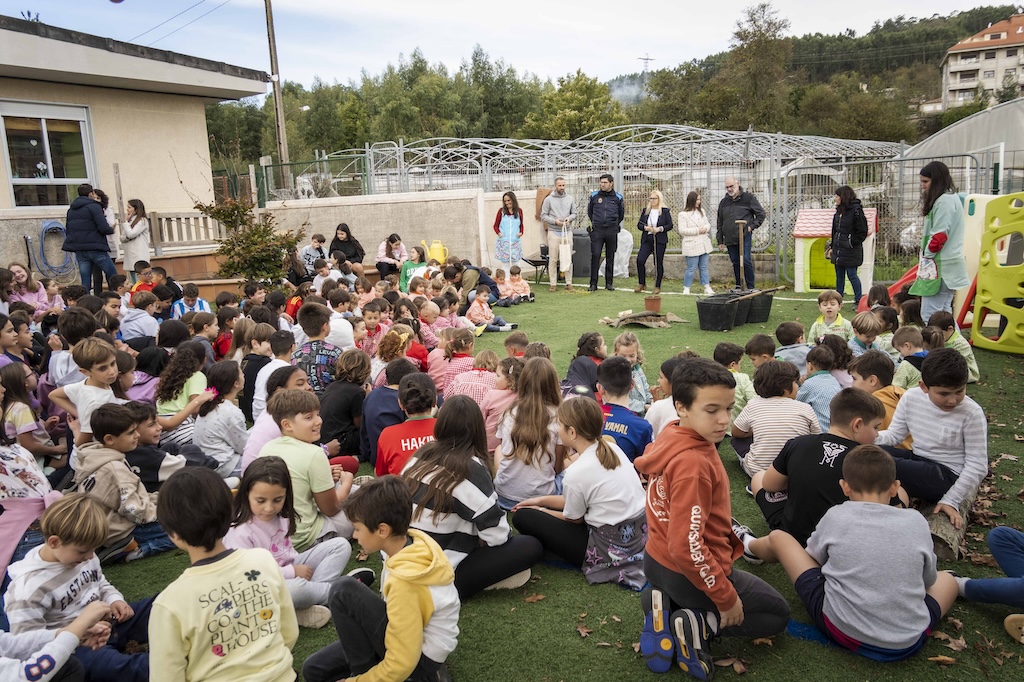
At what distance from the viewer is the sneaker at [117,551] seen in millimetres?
4355

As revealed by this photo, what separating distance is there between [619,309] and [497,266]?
3.93 m

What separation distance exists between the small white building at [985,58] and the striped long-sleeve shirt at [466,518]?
99037 millimetres

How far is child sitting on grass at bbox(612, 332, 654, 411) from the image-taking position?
609 cm

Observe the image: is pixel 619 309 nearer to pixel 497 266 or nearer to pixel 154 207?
pixel 497 266

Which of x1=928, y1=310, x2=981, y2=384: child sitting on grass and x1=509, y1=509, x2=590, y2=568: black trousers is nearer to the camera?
x1=509, y1=509, x2=590, y2=568: black trousers

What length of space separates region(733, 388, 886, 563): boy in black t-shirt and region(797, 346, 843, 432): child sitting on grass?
3.74 ft

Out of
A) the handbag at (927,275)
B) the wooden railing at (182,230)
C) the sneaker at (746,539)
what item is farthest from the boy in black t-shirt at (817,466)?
the wooden railing at (182,230)

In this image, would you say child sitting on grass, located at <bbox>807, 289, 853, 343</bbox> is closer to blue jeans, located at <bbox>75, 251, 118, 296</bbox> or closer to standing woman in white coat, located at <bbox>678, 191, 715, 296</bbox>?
standing woman in white coat, located at <bbox>678, 191, 715, 296</bbox>

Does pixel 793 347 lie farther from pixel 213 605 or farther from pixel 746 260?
pixel 746 260

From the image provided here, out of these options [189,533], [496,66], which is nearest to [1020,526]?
[189,533]

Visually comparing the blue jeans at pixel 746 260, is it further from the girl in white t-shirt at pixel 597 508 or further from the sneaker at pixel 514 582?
the sneaker at pixel 514 582

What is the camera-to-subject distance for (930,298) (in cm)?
818

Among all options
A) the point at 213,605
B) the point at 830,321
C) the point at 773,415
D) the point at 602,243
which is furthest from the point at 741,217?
the point at 213,605

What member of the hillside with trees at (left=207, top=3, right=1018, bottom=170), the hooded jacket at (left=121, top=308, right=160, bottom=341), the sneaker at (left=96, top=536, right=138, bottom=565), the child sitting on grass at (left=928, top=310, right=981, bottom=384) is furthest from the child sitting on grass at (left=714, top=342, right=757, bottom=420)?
the hillside with trees at (left=207, top=3, right=1018, bottom=170)
